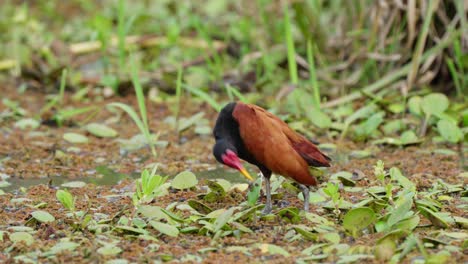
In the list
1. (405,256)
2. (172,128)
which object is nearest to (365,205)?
(405,256)

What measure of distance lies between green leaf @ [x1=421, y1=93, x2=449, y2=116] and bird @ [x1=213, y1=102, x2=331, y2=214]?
5.32ft

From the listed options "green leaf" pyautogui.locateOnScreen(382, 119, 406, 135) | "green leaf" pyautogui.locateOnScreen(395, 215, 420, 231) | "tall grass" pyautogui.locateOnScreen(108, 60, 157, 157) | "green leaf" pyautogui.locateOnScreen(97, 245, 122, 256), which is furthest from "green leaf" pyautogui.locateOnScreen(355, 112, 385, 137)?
"green leaf" pyautogui.locateOnScreen(97, 245, 122, 256)

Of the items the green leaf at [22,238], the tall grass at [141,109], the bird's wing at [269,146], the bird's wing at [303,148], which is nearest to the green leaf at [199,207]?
the bird's wing at [269,146]

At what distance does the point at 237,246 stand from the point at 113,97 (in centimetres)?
347

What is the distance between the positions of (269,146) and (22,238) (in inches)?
44.2

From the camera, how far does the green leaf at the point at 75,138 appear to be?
18.6ft

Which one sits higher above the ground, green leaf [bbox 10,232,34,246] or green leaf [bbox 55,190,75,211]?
green leaf [bbox 55,190,75,211]

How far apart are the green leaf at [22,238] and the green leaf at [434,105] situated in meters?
2.74

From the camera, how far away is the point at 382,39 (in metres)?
6.36

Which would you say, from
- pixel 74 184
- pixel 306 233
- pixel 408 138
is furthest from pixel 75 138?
pixel 306 233

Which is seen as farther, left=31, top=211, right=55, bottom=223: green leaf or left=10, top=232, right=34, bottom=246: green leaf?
left=31, top=211, right=55, bottom=223: green leaf

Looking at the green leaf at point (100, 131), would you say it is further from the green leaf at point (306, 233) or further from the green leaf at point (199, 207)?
the green leaf at point (306, 233)

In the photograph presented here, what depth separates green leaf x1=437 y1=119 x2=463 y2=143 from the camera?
17.5ft

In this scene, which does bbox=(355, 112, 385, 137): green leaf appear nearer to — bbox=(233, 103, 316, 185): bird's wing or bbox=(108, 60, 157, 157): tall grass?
bbox=(108, 60, 157, 157): tall grass
